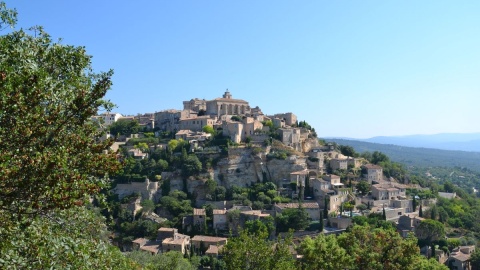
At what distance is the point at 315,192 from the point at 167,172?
19800 mm

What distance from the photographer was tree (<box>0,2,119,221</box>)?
6734 millimetres

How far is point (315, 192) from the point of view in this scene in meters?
51.6

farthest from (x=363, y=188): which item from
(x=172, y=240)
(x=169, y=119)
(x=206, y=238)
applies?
(x=169, y=119)

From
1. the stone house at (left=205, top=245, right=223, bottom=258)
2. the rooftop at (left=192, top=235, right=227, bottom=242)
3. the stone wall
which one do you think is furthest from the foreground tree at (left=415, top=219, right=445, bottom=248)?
the stone wall

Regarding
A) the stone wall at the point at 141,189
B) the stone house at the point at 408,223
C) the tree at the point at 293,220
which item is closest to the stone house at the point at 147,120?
the stone wall at the point at 141,189

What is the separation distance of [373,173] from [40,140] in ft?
187

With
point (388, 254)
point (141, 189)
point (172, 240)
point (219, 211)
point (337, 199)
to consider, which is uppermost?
point (388, 254)

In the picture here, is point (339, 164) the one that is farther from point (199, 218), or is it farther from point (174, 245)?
point (174, 245)

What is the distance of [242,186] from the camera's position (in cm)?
A: 5581

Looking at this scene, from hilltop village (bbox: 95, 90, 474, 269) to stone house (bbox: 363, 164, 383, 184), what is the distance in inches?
→ 5.8

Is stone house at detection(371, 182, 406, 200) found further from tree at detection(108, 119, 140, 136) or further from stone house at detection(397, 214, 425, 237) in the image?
tree at detection(108, 119, 140, 136)

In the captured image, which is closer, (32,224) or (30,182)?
(30,182)

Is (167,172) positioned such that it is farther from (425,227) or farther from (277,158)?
(425,227)

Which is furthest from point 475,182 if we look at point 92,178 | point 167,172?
point 92,178
